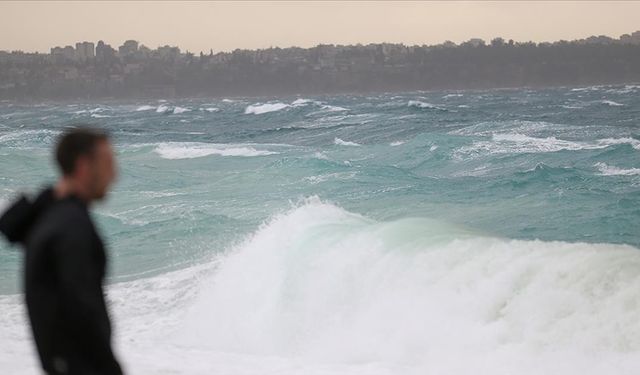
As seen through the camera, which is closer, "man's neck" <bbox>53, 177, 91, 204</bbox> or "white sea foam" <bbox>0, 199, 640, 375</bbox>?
"man's neck" <bbox>53, 177, 91, 204</bbox>

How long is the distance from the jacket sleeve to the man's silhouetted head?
0.11 metres

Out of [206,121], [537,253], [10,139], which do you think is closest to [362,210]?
[537,253]

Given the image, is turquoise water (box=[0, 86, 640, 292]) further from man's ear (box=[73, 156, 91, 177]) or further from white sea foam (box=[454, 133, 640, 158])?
man's ear (box=[73, 156, 91, 177])

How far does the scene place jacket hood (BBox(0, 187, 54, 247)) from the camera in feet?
10.4

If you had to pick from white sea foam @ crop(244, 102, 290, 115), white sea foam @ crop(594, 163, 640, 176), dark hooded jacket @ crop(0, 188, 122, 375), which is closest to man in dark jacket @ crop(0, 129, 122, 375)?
dark hooded jacket @ crop(0, 188, 122, 375)

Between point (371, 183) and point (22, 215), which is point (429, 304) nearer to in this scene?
point (22, 215)

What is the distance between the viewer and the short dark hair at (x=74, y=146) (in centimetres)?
302

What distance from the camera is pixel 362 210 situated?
21266 mm

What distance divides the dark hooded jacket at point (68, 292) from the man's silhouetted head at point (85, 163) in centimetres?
4

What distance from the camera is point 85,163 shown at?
9.98 feet

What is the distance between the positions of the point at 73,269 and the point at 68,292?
66 mm

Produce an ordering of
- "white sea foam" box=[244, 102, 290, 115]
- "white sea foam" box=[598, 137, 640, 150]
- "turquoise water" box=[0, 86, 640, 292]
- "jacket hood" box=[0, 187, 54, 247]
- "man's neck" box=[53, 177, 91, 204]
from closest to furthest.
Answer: "man's neck" box=[53, 177, 91, 204] → "jacket hood" box=[0, 187, 54, 247] → "turquoise water" box=[0, 86, 640, 292] → "white sea foam" box=[598, 137, 640, 150] → "white sea foam" box=[244, 102, 290, 115]

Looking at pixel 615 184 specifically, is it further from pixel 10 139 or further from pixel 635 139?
pixel 10 139

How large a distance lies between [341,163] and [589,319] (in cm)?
2175
